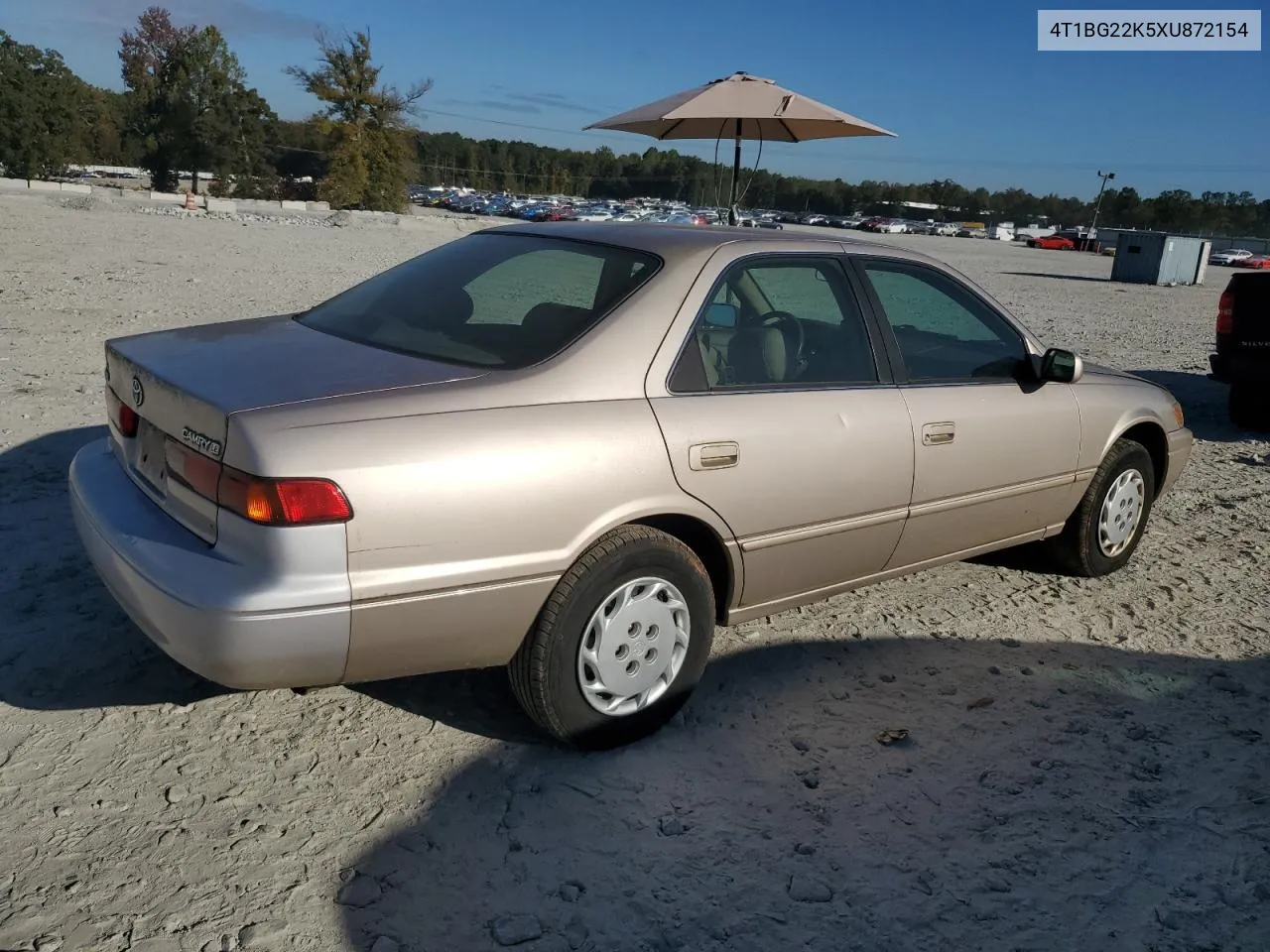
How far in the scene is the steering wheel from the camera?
3.52 m

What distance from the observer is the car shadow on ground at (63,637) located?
323 cm

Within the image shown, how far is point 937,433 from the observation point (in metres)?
3.75

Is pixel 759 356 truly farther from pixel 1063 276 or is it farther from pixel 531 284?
pixel 1063 276

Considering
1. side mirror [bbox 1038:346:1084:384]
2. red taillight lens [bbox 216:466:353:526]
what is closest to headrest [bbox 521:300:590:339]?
red taillight lens [bbox 216:466:353:526]

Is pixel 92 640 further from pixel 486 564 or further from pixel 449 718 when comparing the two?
pixel 486 564

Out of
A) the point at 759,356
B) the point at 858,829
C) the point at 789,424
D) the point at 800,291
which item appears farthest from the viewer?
the point at 800,291

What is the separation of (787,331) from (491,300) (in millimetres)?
1050

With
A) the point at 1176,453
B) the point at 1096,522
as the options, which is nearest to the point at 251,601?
the point at 1096,522

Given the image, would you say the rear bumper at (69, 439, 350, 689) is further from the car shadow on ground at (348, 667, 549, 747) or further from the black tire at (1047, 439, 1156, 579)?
the black tire at (1047, 439, 1156, 579)

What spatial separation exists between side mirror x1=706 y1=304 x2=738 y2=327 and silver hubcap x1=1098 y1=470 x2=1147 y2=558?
2.34m

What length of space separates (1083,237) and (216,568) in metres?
73.1

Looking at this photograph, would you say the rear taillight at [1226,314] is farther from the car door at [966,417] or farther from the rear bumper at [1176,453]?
the car door at [966,417]

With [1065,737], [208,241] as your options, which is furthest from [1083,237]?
[1065,737]

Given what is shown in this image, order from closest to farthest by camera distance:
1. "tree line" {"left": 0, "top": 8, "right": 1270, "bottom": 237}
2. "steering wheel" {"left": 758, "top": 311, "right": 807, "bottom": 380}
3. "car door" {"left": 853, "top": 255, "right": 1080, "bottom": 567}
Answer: "steering wheel" {"left": 758, "top": 311, "right": 807, "bottom": 380} < "car door" {"left": 853, "top": 255, "right": 1080, "bottom": 567} < "tree line" {"left": 0, "top": 8, "right": 1270, "bottom": 237}
